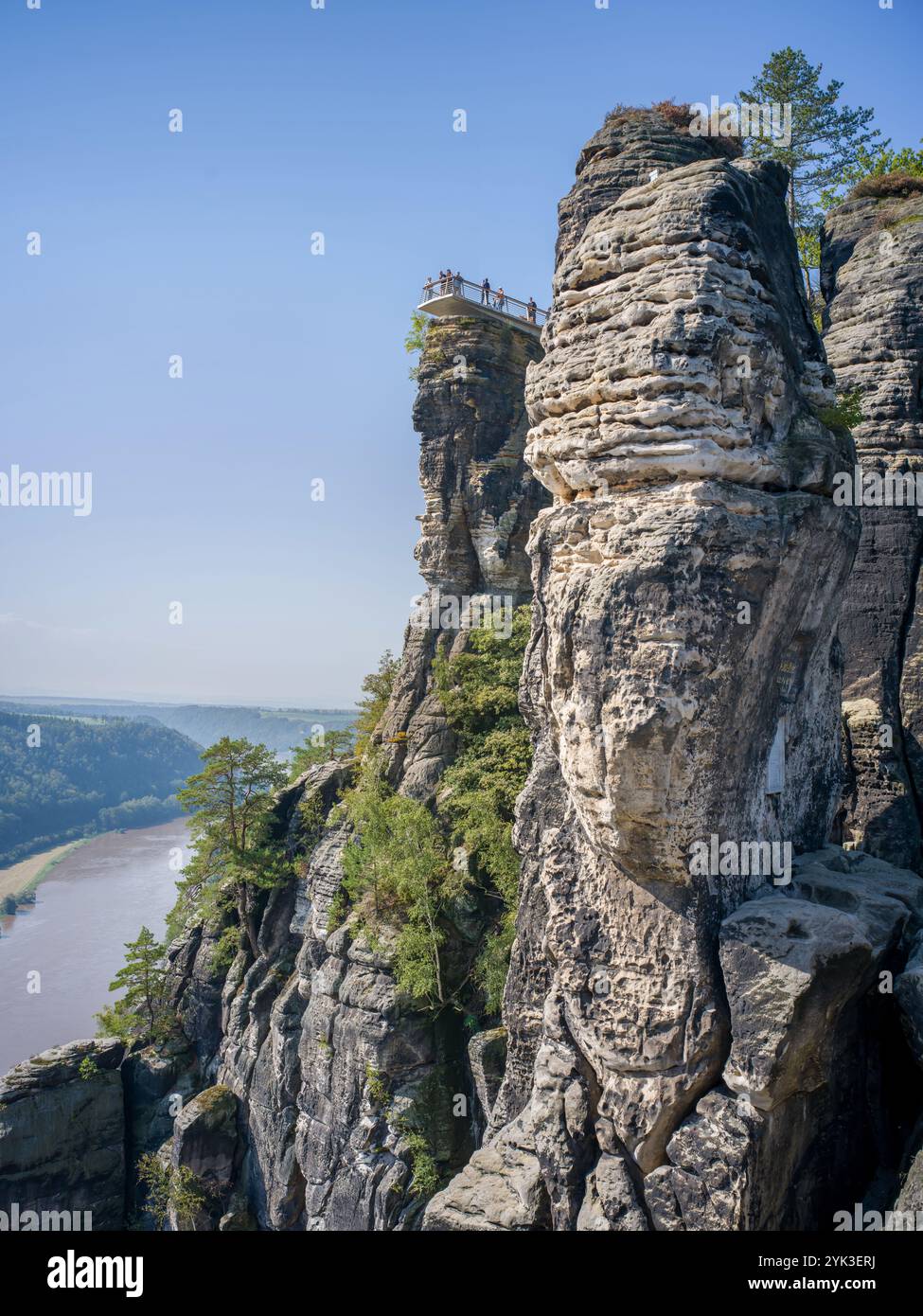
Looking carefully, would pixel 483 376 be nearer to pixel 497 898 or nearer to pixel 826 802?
pixel 497 898

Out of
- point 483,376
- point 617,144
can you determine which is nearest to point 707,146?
point 617,144

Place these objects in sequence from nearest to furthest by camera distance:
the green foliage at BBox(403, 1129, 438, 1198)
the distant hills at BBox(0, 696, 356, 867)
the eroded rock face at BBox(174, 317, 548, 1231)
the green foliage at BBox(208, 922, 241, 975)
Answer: the green foliage at BBox(403, 1129, 438, 1198) < the eroded rock face at BBox(174, 317, 548, 1231) < the green foliage at BBox(208, 922, 241, 975) < the distant hills at BBox(0, 696, 356, 867)

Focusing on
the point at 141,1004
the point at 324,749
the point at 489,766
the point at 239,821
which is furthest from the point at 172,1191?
the point at 324,749

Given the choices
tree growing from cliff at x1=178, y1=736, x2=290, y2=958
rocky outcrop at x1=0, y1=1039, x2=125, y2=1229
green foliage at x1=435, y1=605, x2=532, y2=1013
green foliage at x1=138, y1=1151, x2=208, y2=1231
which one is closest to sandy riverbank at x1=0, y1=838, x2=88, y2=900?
rocky outcrop at x1=0, y1=1039, x2=125, y2=1229

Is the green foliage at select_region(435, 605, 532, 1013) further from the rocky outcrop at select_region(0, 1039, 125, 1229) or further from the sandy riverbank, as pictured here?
the sandy riverbank

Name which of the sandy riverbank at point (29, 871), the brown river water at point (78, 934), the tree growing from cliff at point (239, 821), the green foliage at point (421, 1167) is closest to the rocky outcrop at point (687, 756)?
the green foliage at point (421, 1167)

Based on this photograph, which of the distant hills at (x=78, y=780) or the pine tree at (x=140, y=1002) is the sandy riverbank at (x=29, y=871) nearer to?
the distant hills at (x=78, y=780)
